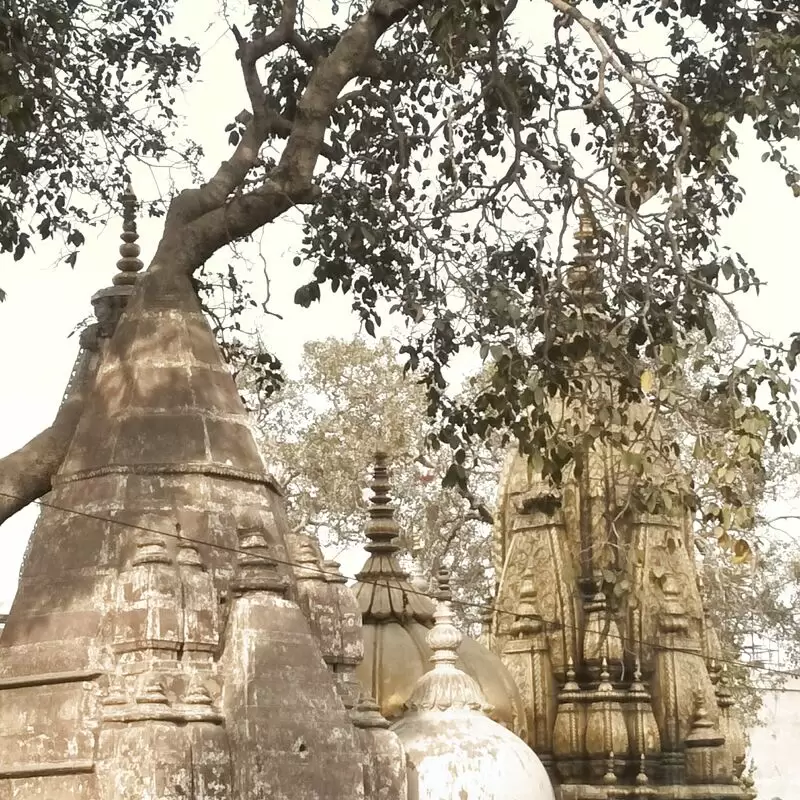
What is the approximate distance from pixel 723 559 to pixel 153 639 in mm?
18216

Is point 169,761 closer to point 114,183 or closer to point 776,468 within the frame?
point 114,183

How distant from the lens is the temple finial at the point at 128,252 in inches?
505

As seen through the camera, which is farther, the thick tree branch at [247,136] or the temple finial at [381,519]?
the temple finial at [381,519]

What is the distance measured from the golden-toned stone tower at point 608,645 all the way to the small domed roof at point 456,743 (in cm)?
265

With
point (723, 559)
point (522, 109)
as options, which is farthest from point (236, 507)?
point (723, 559)

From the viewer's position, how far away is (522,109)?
13953 mm

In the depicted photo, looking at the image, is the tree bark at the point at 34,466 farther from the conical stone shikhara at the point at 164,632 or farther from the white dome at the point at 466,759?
the white dome at the point at 466,759

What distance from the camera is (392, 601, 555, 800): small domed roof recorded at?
13.0 meters

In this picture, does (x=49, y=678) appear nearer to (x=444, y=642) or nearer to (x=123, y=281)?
(x=123, y=281)

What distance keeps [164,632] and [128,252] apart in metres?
3.92

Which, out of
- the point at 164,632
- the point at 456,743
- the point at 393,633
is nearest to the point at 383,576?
the point at 393,633

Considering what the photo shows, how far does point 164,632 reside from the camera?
10.1m

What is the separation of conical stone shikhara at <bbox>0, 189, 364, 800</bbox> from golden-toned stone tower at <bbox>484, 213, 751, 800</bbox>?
5.60 m

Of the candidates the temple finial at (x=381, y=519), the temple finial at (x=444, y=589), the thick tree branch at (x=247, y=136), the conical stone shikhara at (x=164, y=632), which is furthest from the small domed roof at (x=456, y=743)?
the thick tree branch at (x=247, y=136)
